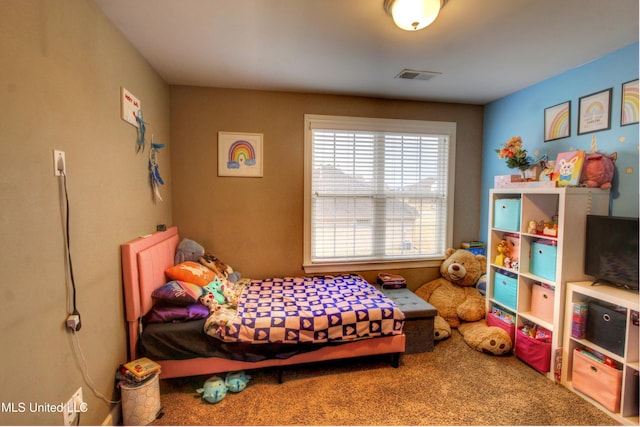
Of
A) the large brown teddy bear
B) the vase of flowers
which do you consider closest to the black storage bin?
the large brown teddy bear

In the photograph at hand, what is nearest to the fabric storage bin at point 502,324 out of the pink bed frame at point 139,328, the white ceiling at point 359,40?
the pink bed frame at point 139,328

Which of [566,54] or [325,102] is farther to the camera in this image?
[325,102]

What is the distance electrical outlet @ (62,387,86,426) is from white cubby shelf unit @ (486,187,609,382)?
2.95 metres

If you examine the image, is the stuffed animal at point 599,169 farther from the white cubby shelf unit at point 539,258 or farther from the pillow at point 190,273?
the pillow at point 190,273

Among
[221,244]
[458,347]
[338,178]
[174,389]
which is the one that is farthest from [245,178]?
[458,347]

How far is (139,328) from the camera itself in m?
1.97

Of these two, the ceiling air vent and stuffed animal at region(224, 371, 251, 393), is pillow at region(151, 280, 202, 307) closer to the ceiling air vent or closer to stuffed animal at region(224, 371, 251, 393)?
stuffed animal at region(224, 371, 251, 393)

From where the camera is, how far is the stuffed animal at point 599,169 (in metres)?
2.07

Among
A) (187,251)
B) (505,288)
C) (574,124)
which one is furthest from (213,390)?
(574,124)

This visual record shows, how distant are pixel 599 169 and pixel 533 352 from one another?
146cm

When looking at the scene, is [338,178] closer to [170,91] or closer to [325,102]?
[325,102]

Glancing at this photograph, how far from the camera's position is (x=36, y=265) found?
1.13 metres

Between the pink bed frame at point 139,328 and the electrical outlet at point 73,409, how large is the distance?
0.54 m

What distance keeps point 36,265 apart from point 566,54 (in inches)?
133
